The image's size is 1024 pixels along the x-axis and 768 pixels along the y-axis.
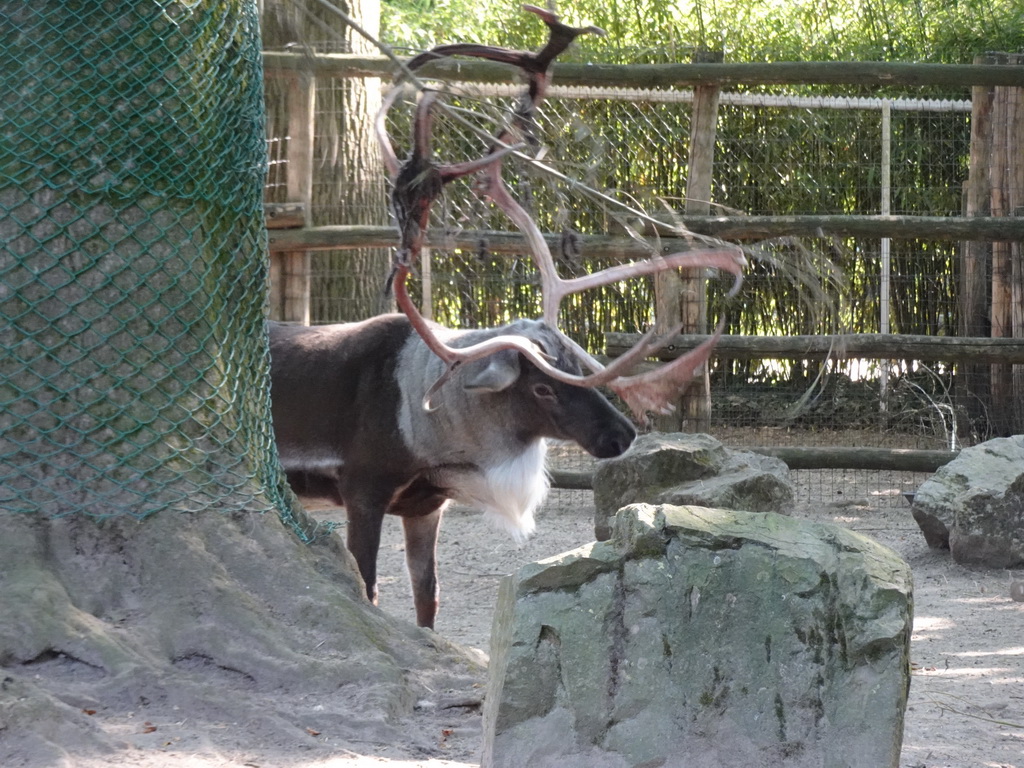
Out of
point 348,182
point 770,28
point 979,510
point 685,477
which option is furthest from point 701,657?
point 770,28

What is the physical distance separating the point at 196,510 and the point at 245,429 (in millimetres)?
372

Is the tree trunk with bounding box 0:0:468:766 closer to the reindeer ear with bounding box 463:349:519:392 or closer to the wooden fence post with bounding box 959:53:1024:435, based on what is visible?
the reindeer ear with bounding box 463:349:519:392

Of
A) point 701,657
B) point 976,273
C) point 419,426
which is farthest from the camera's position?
point 976,273

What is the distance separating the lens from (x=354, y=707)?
3.36 m

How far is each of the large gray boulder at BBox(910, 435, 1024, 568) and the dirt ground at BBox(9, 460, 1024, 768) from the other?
11 cm

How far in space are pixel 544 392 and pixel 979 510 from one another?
246 cm

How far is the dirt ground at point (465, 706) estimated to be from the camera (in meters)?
3.06

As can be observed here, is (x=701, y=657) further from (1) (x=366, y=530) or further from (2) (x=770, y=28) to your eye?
(2) (x=770, y=28)

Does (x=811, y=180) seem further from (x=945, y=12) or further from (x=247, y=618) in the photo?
(x=247, y=618)

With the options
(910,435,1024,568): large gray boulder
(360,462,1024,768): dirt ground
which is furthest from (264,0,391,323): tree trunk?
(910,435,1024,568): large gray boulder

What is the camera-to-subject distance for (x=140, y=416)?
361cm

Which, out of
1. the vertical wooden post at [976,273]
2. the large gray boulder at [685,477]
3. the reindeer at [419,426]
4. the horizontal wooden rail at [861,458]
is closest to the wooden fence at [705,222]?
the vertical wooden post at [976,273]

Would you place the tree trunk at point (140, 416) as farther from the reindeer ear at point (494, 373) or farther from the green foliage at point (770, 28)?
the green foliage at point (770, 28)

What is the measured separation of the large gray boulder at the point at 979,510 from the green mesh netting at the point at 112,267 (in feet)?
13.3
